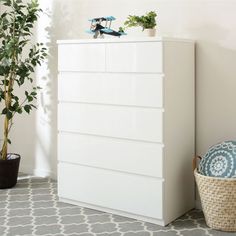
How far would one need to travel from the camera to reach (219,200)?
246 centimetres

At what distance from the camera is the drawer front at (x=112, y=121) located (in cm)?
254

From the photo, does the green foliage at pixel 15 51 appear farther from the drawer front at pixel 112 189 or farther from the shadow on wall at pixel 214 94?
the shadow on wall at pixel 214 94

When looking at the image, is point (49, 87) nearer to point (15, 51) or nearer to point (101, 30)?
point (15, 51)

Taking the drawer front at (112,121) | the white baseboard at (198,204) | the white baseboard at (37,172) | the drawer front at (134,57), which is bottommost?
the white baseboard at (198,204)

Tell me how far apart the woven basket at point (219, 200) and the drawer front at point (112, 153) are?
0.29 metres

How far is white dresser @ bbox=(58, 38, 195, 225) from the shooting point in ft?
8.29

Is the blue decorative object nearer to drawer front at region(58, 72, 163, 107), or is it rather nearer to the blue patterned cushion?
drawer front at region(58, 72, 163, 107)

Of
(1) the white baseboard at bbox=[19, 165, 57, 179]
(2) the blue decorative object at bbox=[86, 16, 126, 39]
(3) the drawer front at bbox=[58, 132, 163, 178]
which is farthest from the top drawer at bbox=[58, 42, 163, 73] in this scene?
(1) the white baseboard at bbox=[19, 165, 57, 179]

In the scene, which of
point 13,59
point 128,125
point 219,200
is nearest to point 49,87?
point 13,59

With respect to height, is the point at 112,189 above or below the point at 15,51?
below

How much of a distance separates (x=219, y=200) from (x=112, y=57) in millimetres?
1099

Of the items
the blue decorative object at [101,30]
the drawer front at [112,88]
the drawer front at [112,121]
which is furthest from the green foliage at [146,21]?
the drawer front at [112,121]

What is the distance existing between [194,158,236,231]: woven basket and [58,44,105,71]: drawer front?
3.15ft

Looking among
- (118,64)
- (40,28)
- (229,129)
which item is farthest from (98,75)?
(40,28)
